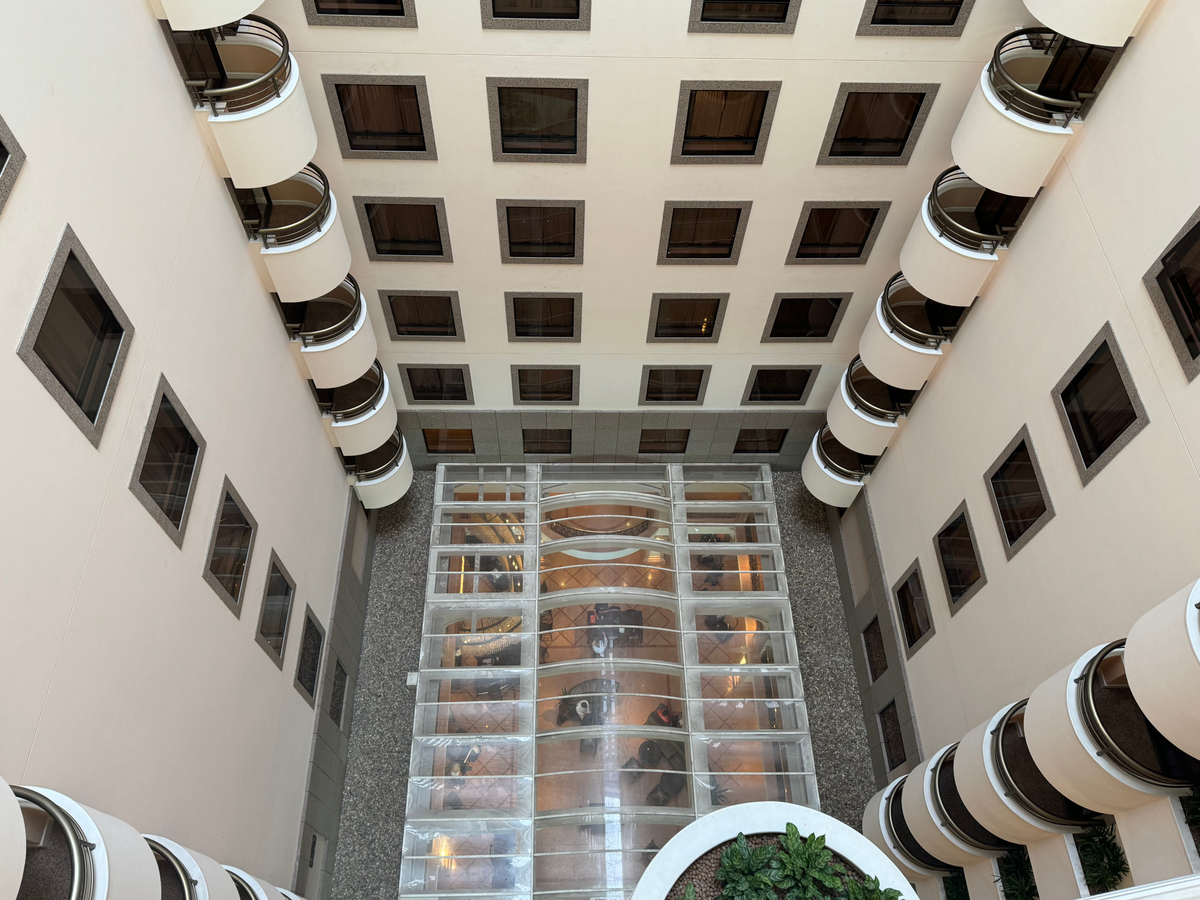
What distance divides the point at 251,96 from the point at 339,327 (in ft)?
12.6

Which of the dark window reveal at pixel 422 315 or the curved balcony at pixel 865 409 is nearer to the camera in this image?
the curved balcony at pixel 865 409

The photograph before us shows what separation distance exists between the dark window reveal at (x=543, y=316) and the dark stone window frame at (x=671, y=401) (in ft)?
5.88

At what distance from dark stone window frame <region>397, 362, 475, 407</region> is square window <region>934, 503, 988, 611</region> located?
29.7ft

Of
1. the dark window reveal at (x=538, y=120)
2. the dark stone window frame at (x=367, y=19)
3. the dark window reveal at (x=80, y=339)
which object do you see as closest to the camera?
the dark window reveal at (x=80, y=339)

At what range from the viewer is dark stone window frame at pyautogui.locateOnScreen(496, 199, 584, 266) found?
1409cm

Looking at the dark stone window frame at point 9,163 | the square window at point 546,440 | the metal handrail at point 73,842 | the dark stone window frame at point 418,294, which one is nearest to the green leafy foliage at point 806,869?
the metal handrail at point 73,842

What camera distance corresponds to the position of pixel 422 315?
15812 millimetres

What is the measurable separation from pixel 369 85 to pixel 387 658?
1033cm

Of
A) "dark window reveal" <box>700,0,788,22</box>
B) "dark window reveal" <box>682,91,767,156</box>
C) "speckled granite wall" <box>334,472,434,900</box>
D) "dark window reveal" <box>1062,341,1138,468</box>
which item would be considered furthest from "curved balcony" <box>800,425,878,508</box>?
"speckled granite wall" <box>334,472,434,900</box>

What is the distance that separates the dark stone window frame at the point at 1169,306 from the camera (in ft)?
29.1

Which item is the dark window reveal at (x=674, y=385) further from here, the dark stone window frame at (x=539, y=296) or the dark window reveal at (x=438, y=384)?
the dark window reveal at (x=438, y=384)

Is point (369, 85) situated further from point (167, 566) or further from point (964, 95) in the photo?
point (964, 95)

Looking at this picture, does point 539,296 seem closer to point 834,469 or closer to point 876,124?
point 876,124

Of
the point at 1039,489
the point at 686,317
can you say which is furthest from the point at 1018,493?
the point at 686,317
